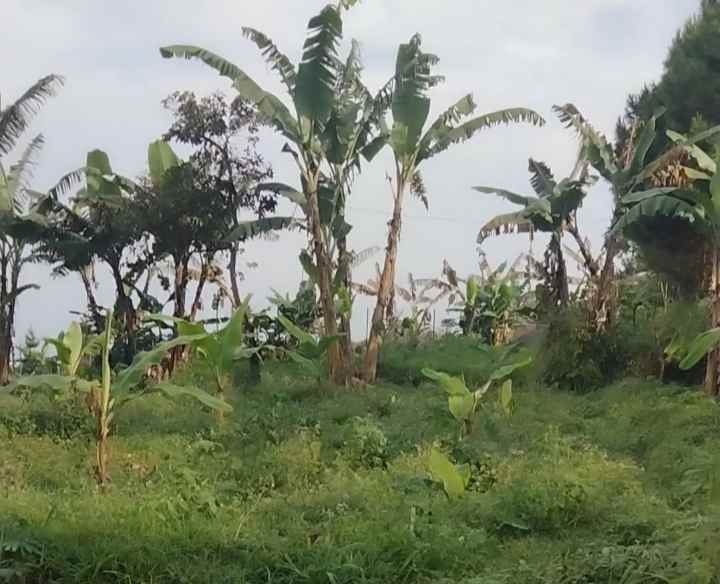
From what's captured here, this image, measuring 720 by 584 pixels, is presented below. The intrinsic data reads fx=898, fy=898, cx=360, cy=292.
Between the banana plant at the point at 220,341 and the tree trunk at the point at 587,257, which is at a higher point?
the tree trunk at the point at 587,257

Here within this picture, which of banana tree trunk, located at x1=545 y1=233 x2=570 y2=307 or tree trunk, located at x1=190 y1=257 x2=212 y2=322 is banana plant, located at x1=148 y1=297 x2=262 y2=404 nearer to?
tree trunk, located at x1=190 y1=257 x2=212 y2=322

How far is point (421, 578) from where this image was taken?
4.38m

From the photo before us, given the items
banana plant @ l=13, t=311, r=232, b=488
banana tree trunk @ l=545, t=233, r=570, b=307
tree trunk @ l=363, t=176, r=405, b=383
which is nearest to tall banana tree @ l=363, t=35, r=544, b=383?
tree trunk @ l=363, t=176, r=405, b=383

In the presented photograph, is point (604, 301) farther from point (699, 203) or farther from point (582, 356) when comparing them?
point (699, 203)

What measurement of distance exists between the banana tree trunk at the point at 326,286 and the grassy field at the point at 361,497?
170 cm

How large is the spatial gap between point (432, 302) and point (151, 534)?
12278mm

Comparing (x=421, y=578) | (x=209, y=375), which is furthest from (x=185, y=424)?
(x=421, y=578)

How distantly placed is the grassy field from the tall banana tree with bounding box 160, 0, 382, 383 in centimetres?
225

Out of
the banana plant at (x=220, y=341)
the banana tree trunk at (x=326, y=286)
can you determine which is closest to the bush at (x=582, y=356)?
the banana tree trunk at (x=326, y=286)

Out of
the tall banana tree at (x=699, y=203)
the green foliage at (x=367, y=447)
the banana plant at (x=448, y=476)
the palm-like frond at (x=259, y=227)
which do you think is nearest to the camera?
the banana plant at (x=448, y=476)

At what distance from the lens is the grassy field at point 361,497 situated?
4391 mm

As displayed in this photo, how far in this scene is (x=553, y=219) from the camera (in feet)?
38.9

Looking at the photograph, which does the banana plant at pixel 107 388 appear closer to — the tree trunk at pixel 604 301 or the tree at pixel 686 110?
the tree trunk at pixel 604 301

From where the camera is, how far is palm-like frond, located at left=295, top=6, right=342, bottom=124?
30.8ft
